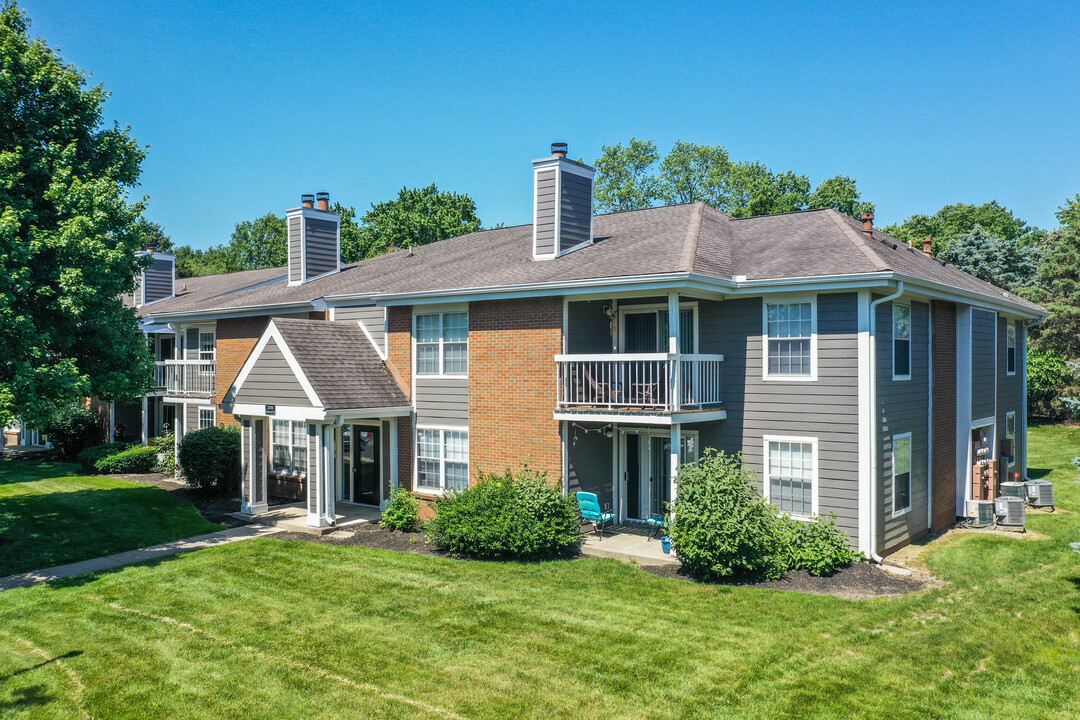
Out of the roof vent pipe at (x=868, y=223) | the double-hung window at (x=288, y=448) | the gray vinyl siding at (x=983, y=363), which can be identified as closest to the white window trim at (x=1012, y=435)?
the gray vinyl siding at (x=983, y=363)

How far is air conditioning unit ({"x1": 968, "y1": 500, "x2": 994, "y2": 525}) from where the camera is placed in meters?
17.1

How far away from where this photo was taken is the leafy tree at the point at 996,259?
43469 millimetres

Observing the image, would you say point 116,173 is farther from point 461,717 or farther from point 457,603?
point 461,717

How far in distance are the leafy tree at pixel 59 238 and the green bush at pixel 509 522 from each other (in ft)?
24.4

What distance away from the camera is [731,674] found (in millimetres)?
Answer: 8914

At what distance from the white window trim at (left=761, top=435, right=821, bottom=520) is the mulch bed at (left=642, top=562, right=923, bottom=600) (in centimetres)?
127

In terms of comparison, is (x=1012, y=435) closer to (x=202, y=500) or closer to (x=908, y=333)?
(x=908, y=333)

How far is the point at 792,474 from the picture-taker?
14.4 m

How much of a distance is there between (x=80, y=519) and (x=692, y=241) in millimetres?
15740

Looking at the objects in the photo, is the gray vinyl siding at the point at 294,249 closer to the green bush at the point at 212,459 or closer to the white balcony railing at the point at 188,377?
the white balcony railing at the point at 188,377

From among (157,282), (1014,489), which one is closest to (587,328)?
(1014,489)

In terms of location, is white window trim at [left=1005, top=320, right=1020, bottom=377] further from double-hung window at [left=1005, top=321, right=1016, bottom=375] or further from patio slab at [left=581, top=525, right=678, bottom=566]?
patio slab at [left=581, top=525, right=678, bottom=566]

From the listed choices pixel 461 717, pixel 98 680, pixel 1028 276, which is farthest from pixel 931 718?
pixel 1028 276

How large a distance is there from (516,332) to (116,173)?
29.4 feet
